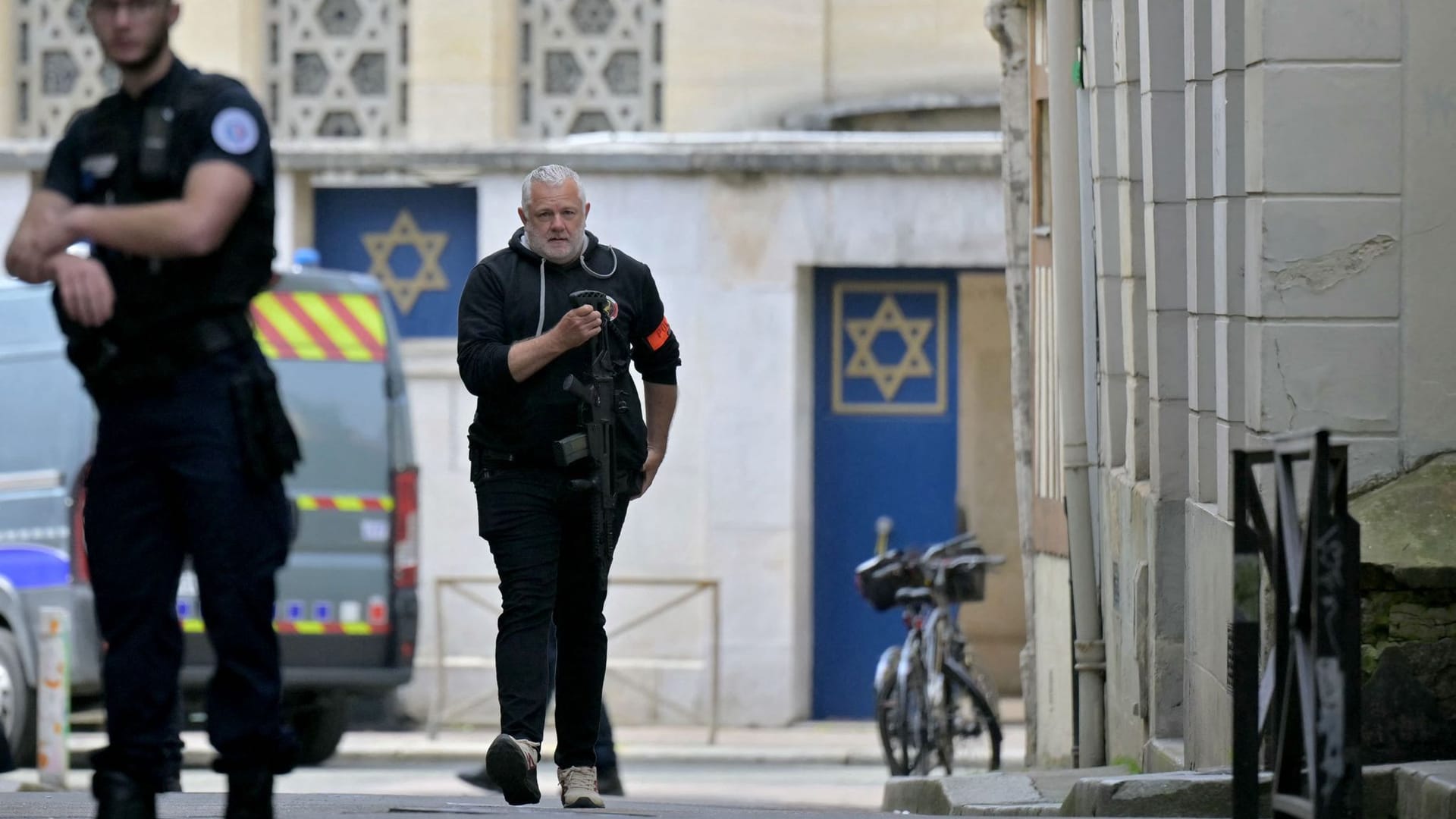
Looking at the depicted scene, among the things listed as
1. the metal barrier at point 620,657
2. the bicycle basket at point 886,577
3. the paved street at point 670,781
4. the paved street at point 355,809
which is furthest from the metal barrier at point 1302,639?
the metal barrier at point 620,657

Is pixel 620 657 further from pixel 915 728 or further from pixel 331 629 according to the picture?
pixel 915 728

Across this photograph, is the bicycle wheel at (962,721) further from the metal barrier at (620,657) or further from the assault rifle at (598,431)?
the assault rifle at (598,431)

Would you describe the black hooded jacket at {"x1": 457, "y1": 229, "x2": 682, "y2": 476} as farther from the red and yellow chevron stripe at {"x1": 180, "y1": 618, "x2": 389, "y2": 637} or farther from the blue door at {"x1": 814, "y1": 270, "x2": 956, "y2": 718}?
the blue door at {"x1": 814, "y1": 270, "x2": 956, "y2": 718}

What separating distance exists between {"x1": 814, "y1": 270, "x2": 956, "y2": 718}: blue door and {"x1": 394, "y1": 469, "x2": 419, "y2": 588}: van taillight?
4.24 meters

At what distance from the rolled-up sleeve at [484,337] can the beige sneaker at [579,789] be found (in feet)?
3.55

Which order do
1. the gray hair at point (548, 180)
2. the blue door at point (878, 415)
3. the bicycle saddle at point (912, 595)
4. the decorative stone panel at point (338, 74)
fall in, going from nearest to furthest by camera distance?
the gray hair at point (548, 180) < the bicycle saddle at point (912, 595) < the blue door at point (878, 415) < the decorative stone panel at point (338, 74)

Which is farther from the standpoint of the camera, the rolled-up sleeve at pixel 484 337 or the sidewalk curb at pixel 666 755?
the sidewalk curb at pixel 666 755

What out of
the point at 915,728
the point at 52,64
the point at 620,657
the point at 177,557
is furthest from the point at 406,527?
the point at 177,557

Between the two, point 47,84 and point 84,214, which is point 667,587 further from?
point 84,214

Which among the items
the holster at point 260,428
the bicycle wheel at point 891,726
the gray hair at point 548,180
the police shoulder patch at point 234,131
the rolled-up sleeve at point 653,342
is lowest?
the bicycle wheel at point 891,726

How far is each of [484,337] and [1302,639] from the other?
2631 mm

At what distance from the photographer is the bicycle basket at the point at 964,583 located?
1386cm

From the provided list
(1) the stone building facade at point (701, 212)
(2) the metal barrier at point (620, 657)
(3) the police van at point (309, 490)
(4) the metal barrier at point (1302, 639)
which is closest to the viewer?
(4) the metal barrier at point (1302, 639)

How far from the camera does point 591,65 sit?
1739cm
